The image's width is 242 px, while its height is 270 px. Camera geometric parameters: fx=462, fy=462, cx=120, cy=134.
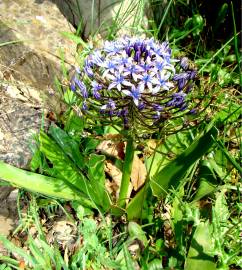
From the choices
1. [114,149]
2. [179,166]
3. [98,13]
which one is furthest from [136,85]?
[98,13]

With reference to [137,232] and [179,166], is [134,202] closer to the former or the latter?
[137,232]

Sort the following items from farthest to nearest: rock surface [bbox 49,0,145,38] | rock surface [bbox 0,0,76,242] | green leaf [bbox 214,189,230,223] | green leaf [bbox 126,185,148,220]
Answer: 1. rock surface [bbox 49,0,145,38]
2. rock surface [bbox 0,0,76,242]
3. green leaf [bbox 126,185,148,220]
4. green leaf [bbox 214,189,230,223]

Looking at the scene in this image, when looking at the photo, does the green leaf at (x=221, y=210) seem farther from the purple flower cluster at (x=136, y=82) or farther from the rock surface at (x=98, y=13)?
the rock surface at (x=98, y=13)

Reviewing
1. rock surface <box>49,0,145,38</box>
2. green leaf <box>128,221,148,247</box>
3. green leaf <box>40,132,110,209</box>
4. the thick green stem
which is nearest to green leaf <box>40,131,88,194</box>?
green leaf <box>40,132,110,209</box>

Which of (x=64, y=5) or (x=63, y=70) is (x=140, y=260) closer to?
(x=63, y=70)

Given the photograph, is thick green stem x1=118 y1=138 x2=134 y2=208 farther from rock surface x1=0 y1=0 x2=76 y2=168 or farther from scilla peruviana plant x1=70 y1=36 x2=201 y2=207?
rock surface x1=0 y1=0 x2=76 y2=168

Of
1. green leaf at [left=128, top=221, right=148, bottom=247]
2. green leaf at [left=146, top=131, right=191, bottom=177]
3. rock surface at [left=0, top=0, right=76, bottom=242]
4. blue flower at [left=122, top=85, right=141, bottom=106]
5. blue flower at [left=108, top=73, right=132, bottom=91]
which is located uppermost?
blue flower at [left=108, top=73, right=132, bottom=91]

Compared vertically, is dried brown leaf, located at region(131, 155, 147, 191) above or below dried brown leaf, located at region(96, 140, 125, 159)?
below

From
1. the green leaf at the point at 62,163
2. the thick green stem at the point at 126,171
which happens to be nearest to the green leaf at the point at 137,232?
the thick green stem at the point at 126,171
